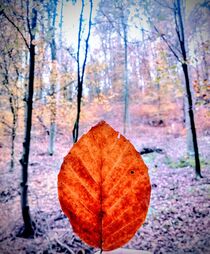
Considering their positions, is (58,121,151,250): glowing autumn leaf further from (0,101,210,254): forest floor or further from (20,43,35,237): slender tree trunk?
(20,43,35,237): slender tree trunk

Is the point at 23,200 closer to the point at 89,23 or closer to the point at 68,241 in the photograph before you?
the point at 68,241

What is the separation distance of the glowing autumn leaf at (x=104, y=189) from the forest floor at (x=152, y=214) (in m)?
2.42

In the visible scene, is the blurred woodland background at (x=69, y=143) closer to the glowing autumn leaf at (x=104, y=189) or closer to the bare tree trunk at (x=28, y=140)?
the bare tree trunk at (x=28, y=140)

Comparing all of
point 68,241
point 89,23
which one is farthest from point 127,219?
point 89,23

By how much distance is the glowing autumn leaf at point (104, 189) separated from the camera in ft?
0.69

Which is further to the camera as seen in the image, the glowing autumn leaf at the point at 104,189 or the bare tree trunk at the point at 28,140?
the bare tree trunk at the point at 28,140

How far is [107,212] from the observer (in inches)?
8.5

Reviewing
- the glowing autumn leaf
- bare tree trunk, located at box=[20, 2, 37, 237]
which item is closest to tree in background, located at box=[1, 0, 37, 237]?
bare tree trunk, located at box=[20, 2, 37, 237]

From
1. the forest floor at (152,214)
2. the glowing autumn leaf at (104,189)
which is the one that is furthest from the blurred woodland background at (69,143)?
the glowing autumn leaf at (104,189)

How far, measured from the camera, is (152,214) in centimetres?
305

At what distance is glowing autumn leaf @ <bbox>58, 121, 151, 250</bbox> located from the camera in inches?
8.3

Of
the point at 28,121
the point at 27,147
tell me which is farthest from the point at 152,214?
the point at 28,121

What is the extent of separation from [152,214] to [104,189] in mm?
3161

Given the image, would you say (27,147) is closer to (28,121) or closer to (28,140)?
(28,140)
